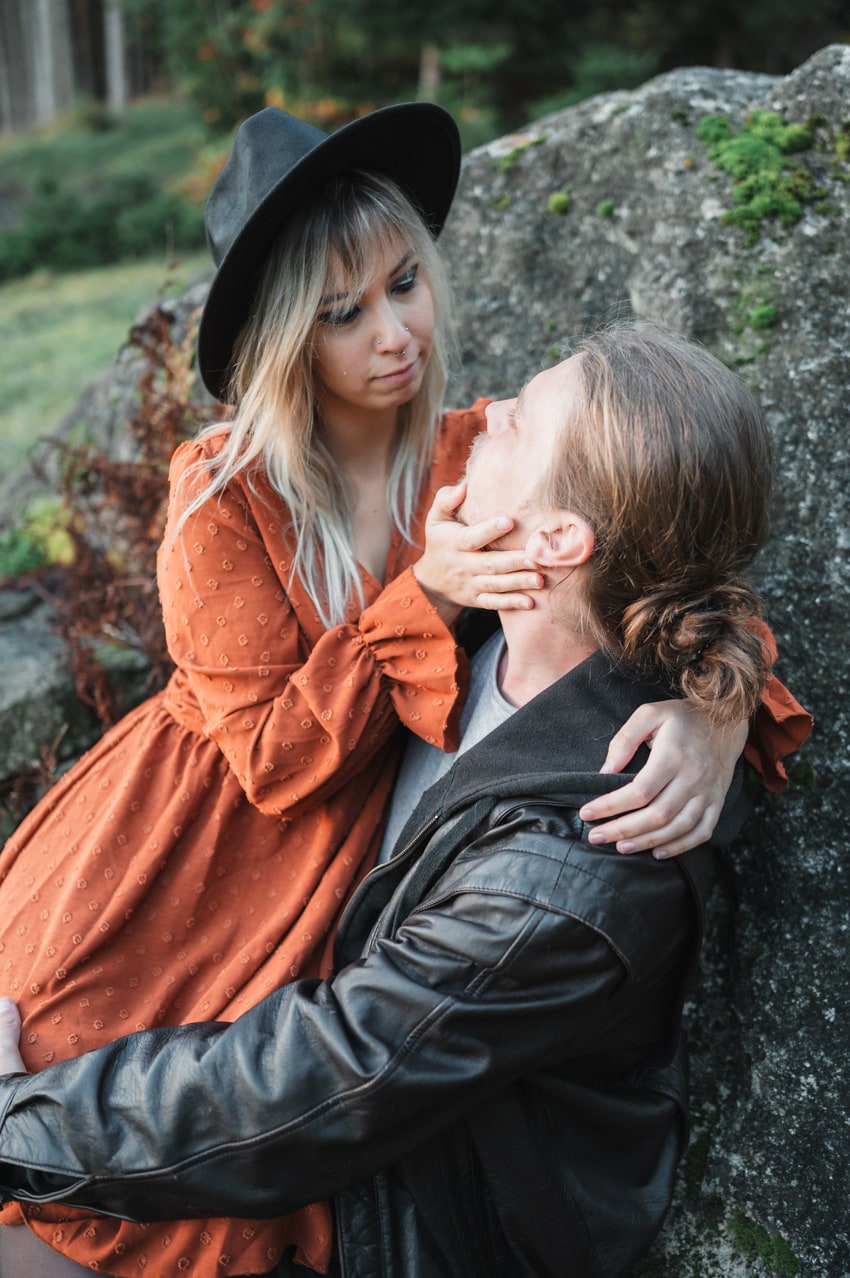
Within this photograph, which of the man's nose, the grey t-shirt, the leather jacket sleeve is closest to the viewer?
the leather jacket sleeve

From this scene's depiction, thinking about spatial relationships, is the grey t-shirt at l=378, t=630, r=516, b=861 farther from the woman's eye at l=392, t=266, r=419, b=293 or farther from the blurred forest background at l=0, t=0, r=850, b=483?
the blurred forest background at l=0, t=0, r=850, b=483

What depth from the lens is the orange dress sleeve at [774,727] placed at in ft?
7.36

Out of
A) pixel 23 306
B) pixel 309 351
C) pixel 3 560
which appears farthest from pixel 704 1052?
pixel 23 306

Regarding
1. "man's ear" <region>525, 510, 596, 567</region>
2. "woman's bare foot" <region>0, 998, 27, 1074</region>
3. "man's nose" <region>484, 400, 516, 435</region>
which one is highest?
"man's nose" <region>484, 400, 516, 435</region>

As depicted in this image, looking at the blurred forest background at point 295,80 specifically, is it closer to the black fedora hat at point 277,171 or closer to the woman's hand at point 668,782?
the black fedora hat at point 277,171

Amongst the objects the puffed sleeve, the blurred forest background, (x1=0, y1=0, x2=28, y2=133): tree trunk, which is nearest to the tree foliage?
the blurred forest background

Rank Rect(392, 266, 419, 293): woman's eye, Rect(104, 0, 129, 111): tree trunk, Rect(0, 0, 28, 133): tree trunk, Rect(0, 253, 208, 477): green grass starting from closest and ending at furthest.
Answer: Rect(392, 266, 419, 293): woman's eye < Rect(0, 253, 208, 477): green grass < Rect(104, 0, 129, 111): tree trunk < Rect(0, 0, 28, 133): tree trunk

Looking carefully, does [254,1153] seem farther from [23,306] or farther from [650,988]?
[23,306]

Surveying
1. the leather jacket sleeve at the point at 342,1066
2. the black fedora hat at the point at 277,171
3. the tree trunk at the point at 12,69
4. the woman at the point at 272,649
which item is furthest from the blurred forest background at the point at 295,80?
the tree trunk at the point at 12,69

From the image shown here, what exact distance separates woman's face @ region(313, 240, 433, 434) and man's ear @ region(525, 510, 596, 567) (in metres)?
0.67

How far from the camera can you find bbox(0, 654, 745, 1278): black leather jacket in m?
1.73

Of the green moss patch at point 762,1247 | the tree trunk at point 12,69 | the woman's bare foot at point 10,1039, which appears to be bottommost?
the tree trunk at point 12,69

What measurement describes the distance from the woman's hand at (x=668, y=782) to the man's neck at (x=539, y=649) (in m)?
0.21

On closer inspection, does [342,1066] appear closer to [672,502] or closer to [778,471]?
[672,502]
